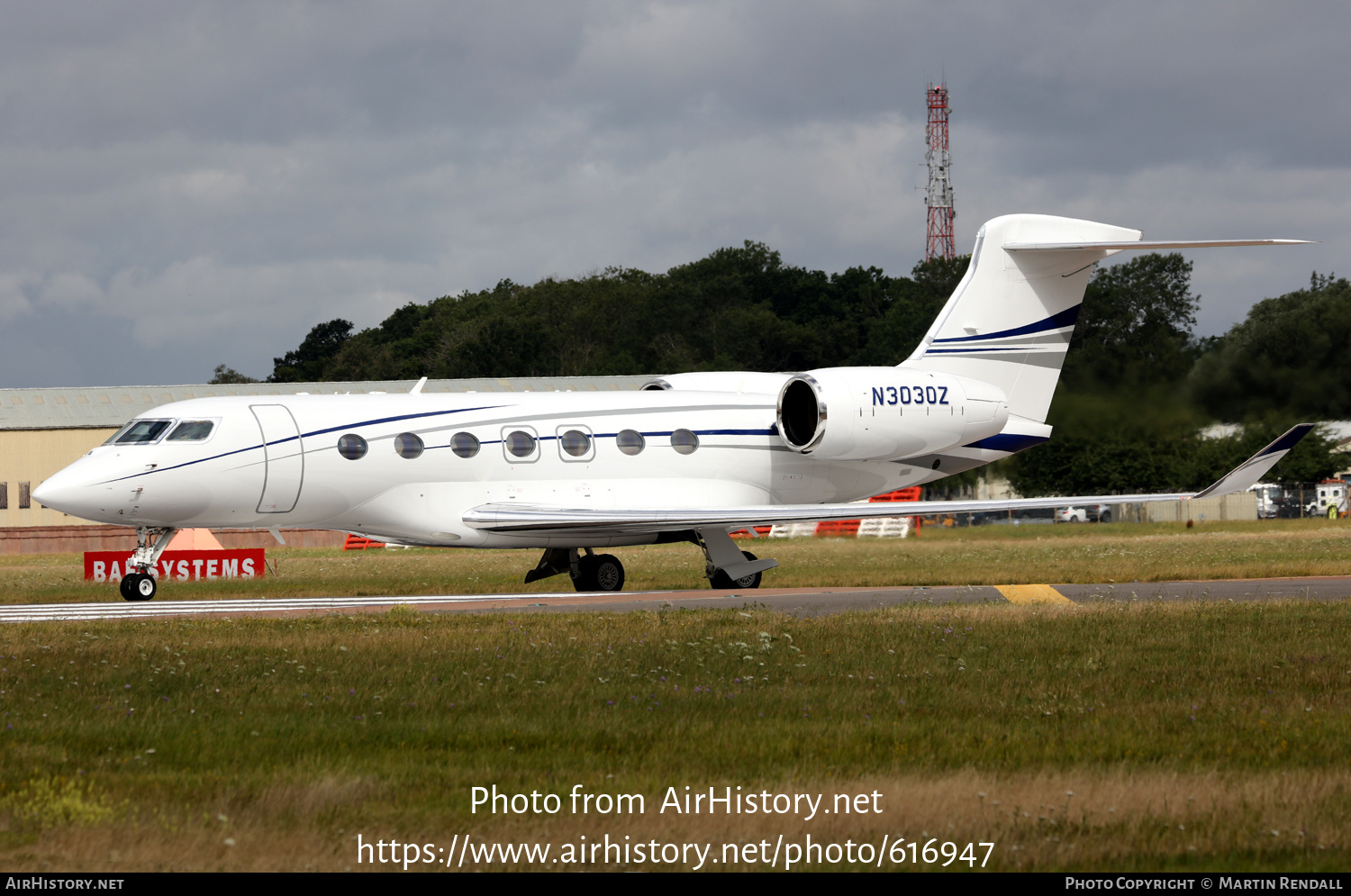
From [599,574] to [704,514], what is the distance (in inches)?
98.6

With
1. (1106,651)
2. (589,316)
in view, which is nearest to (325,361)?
(589,316)

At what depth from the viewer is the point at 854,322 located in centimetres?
8938

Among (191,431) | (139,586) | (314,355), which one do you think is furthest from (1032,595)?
(314,355)

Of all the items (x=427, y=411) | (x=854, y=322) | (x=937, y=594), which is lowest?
(x=937, y=594)

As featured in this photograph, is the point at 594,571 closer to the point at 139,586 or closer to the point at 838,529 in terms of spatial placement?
the point at 139,586

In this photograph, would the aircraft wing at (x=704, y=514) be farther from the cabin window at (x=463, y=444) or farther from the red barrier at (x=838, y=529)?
the red barrier at (x=838, y=529)

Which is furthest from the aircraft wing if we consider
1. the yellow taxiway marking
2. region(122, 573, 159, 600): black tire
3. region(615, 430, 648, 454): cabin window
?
region(122, 573, 159, 600): black tire

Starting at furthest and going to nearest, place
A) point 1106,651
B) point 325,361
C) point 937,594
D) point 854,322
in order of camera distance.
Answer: point 325,361, point 854,322, point 937,594, point 1106,651

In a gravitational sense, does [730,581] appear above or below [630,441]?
below

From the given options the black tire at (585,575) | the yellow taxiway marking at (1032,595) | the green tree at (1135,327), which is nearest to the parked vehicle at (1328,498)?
the green tree at (1135,327)

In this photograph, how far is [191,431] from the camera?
20.5 meters

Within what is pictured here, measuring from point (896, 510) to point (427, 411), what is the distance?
25.0ft

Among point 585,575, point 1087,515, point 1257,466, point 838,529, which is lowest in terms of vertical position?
point 1087,515
